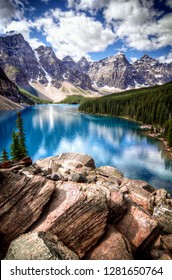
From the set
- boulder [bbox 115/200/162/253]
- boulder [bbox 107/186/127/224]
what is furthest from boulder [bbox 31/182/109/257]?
boulder [bbox 115/200/162/253]

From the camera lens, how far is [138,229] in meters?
14.2

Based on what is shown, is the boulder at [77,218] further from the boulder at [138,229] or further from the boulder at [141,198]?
the boulder at [141,198]

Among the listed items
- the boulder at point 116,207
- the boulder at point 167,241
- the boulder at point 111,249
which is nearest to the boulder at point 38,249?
the boulder at point 111,249

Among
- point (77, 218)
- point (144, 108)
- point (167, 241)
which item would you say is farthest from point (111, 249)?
point (144, 108)

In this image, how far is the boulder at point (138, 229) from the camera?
45.2ft

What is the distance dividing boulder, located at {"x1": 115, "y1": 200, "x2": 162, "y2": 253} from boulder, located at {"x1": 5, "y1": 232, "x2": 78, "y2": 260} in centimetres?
525

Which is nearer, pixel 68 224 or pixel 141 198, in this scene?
pixel 68 224

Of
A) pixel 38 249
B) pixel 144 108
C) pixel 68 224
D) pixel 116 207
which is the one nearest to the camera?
pixel 38 249

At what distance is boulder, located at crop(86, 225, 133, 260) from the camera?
11.8 meters

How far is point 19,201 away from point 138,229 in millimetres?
9892

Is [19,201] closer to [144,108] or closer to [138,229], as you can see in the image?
[138,229]

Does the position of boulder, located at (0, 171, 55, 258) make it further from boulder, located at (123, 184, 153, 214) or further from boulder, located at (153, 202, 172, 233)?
boulder, located at (153, 202, 172, 233)

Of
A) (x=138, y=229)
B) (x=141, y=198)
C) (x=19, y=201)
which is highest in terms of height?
(x=19, y=201)

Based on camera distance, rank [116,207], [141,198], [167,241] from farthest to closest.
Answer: [141,198] → [167,241] → [116,207]
